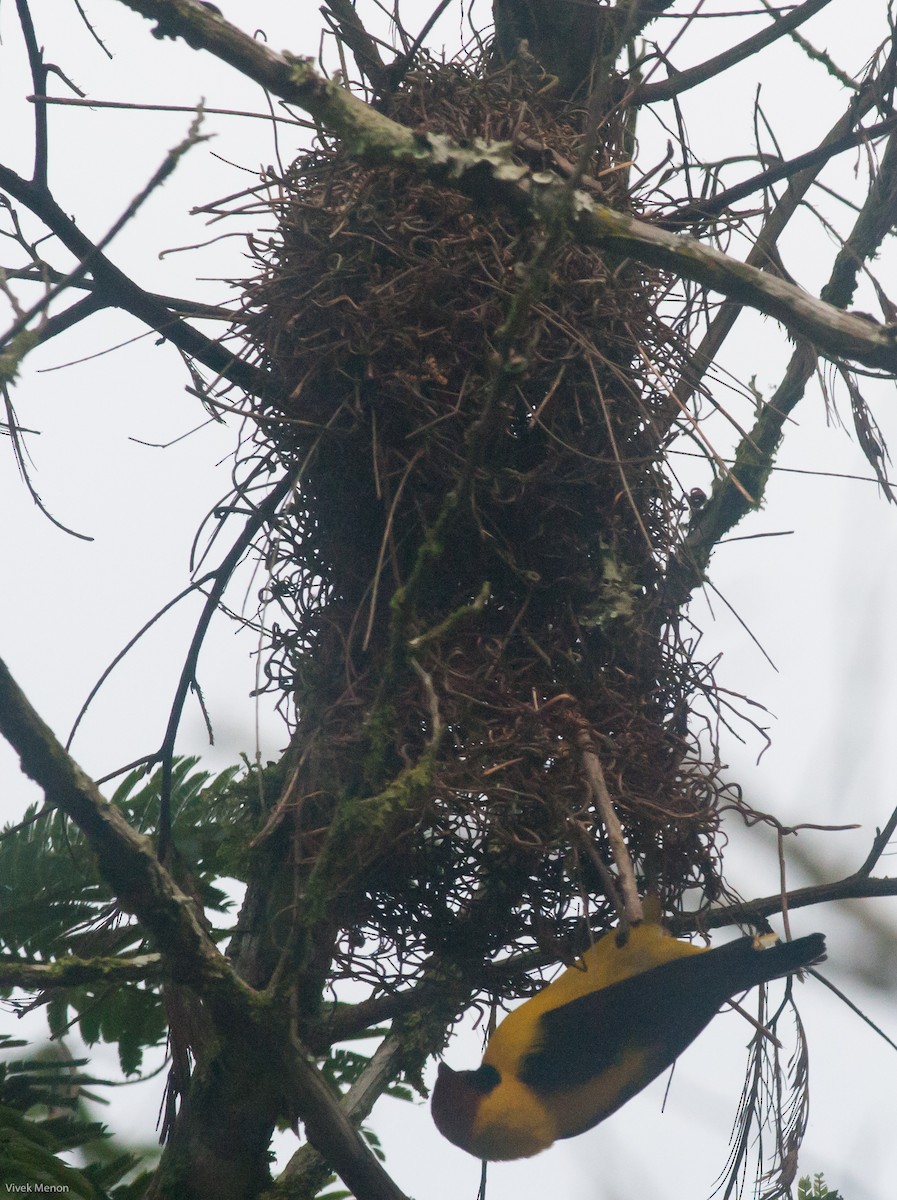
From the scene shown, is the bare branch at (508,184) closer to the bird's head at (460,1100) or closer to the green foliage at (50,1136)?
the bird's head at (460,1100)

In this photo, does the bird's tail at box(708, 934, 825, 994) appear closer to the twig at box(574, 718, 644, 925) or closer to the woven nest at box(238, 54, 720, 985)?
the woven nest at box(238, 54, 720, 985)

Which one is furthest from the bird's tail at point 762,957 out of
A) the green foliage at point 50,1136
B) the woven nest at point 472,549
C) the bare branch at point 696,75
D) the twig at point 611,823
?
the bare branch at point 696,75

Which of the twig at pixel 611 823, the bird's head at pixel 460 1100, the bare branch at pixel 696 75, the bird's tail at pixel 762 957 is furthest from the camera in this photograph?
the bare branch at pixel 696 75

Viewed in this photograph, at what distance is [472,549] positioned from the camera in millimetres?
2289

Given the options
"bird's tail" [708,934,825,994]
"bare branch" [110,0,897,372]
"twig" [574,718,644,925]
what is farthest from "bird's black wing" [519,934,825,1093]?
"bare branch" [110,0,897,372]

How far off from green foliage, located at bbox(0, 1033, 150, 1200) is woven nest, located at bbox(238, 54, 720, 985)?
0.74 m

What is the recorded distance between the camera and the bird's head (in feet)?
7.73

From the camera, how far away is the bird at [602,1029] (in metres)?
2.18

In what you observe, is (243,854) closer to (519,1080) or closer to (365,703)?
(365,703)

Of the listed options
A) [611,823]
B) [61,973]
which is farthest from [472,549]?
[61,973]

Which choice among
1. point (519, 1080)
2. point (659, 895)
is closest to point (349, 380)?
point (659, 895)

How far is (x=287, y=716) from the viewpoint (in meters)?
2.39

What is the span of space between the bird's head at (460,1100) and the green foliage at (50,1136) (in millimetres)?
675

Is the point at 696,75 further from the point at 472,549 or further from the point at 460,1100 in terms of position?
the point at 460,1100
